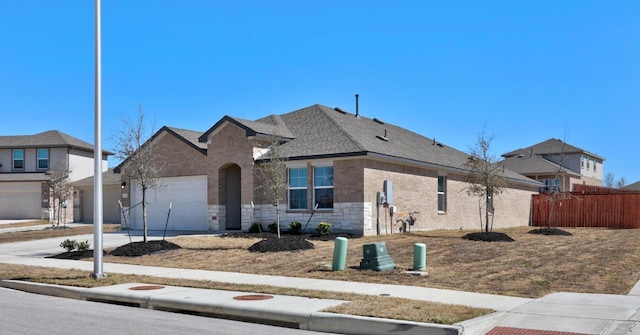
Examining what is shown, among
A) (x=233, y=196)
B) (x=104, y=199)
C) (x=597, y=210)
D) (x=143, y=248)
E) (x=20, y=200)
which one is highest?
(x=233, y=196)

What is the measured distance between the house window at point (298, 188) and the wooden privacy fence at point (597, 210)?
645 inches

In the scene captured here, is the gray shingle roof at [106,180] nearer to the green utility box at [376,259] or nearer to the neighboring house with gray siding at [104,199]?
the neighboring house with gray siding at [104,199]

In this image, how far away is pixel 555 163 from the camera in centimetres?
5341

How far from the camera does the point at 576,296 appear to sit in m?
10.8

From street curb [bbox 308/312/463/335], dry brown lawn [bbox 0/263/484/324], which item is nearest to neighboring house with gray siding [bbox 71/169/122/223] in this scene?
dry brown lawn [bbox 0/263/484/324]

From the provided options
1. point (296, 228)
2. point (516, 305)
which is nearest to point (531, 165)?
point (296, 228)

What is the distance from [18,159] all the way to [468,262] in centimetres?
4029

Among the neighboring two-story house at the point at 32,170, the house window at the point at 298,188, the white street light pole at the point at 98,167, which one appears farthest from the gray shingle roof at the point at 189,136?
the neighboring two-story house at the point at 32,170

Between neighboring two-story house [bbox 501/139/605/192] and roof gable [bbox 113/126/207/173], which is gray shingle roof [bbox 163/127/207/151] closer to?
roof gable [bbox 113/126/207/173]

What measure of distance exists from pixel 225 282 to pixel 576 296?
23.7 ft

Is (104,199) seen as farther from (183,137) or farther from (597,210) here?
(597,210)

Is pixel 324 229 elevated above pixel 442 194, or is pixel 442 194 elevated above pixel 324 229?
pixel 442 194

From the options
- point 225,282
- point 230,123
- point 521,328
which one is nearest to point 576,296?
point 521,328

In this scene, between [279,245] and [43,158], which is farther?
[43,158]
